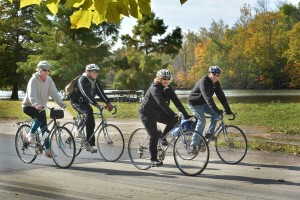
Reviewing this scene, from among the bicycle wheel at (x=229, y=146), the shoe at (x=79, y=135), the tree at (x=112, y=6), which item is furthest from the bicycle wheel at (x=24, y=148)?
the tree at (x=112, y=6)

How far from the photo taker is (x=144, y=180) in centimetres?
798

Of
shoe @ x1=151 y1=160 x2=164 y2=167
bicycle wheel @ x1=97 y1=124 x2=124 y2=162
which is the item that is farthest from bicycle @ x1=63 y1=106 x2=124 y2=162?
shoe @ x1=151 y1=160 x2=164 y2=167

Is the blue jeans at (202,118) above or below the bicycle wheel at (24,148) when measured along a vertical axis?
above

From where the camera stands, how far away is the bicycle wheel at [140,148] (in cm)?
907

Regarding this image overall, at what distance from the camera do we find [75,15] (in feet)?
14.6

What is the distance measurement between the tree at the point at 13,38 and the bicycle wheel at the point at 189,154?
4558cm

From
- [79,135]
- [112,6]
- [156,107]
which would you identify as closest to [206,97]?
[156,107]

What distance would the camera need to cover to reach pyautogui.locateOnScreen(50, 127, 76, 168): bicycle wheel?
9148 mm

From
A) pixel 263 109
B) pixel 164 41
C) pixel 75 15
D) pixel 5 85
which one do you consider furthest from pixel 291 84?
pixel 75 15

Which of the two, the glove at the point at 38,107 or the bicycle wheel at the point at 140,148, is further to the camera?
the bicycle wheel at the point at 140,148

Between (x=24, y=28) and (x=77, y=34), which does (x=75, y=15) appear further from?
(x=24, y=28)

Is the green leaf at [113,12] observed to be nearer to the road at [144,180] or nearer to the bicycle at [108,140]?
the road at [144,180]

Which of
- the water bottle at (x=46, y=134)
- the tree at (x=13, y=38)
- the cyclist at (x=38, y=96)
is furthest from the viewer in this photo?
the tree at (x=13, y=38)

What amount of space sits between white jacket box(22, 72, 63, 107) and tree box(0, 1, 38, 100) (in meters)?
44.1
